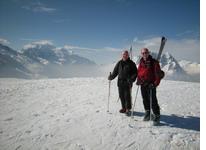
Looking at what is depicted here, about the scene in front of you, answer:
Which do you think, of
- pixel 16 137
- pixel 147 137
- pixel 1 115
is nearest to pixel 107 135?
pixel 147 137

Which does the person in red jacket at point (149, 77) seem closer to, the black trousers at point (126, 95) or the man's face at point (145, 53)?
the man's face at point (145, 53)

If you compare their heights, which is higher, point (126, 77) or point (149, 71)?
point (149, 71)

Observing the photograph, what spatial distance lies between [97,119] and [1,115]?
484 centimetres

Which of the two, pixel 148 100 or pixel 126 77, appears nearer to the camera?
pixel 148 100

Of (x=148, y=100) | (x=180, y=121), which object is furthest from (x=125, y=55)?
(x=180, y=121)

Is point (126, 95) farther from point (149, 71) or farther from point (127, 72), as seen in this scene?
point (149, 71)

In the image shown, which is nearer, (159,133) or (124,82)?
(159,133)

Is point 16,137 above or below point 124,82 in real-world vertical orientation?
below

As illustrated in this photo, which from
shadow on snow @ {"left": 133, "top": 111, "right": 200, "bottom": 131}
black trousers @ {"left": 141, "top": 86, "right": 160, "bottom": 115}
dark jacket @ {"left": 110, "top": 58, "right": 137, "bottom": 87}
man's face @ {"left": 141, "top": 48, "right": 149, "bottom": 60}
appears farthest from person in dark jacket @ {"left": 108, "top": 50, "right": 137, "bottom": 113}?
man's face @ {"left": 141, "top": 48, "right": 149, "bottom": 60}

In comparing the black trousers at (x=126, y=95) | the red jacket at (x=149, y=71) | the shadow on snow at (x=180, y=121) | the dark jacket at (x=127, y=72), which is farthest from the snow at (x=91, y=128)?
the red jacket at (x=149, y=71)

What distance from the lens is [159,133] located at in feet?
24.0

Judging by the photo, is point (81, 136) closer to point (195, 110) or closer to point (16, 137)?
point (16, 137)

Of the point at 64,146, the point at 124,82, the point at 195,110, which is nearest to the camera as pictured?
the point at 64,146

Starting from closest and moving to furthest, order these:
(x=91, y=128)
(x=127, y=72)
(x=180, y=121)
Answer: (x=91, y=128)
(x=180, y=121)
(x=127, y=72)
